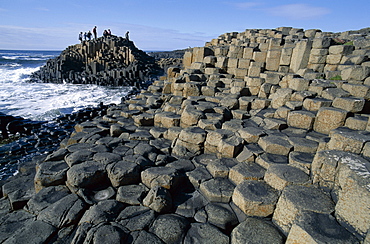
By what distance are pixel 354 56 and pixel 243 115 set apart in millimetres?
4209

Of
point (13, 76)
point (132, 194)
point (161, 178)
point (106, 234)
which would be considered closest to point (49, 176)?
point (132, 194)

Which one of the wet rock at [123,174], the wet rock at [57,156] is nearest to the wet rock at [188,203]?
the wet rock at [123,174]

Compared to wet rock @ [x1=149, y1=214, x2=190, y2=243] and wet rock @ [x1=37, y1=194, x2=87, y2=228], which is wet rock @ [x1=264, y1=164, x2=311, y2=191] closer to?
wet rock @ [x1=149, y1=214, x2=190, y2=243]

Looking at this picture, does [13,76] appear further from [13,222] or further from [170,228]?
[170,228]

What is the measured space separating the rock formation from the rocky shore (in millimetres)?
18089

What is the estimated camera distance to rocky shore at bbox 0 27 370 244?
3.22 m

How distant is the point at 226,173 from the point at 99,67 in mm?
29494

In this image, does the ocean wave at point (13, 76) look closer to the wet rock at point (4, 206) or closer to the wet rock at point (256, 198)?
the wet rock at point (4, 206)

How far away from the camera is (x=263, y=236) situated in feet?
10.4

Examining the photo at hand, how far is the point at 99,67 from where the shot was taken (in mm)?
29562

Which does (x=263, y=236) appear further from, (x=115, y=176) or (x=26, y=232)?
(x=26, y=232)

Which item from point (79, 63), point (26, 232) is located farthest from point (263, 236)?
point (79, 63)

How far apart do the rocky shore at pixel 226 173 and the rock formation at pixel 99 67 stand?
18.1 m

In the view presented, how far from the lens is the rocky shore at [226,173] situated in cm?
322
